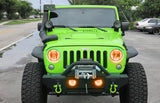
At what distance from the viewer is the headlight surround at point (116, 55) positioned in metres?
4.20

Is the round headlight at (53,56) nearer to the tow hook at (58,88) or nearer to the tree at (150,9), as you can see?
the tow hook at (58,88)

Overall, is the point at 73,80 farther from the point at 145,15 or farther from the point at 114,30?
the point at 145,15

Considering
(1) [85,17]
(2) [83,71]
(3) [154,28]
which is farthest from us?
(3) [154,28]

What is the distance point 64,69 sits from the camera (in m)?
4.21

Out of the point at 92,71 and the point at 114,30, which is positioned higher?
the point at 114,30

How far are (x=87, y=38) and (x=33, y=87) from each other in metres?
1.15

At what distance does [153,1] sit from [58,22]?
34.4 m

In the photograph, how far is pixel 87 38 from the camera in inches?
183

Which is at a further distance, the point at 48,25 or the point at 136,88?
the point at 48,25

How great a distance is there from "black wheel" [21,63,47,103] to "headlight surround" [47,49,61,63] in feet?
1.03

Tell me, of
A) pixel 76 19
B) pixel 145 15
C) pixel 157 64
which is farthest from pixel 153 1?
pixel 76 19

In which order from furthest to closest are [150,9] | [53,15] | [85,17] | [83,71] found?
[150,9] → [53,15] → [85,17] → [83,71]

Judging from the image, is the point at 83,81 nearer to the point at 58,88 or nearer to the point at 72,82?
the point at 72,82

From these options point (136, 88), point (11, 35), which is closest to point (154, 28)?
point (11, 35)
